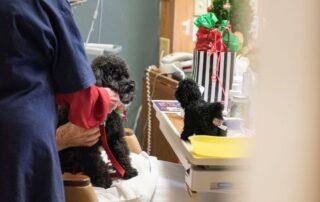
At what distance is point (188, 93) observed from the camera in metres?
1.37

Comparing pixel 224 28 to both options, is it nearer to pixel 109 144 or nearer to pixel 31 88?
pixel 109 144

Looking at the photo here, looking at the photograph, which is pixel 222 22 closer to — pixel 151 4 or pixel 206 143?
pixel 206 143

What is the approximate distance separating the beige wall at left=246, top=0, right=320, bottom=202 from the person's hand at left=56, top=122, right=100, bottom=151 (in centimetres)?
101

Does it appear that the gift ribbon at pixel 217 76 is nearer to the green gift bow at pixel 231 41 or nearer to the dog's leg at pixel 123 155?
the green gift bow at pixel 231 41

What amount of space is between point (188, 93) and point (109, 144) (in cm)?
41

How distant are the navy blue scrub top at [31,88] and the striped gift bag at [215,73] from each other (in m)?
0.78

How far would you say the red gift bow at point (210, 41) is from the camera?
1.63 m

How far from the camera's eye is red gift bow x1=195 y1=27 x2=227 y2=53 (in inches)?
64.1

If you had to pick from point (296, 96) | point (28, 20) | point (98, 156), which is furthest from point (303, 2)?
point (98, 156)

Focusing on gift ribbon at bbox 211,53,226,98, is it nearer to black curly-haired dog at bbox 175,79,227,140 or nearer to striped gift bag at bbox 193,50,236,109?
striped gift bag at bbox 193,50,236,109

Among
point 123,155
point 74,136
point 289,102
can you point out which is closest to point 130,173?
point 123,155

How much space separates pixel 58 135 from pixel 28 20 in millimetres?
563

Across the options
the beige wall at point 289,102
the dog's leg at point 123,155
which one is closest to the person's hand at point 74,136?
the dog's leg at point 123,155

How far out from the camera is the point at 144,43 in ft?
9.93
